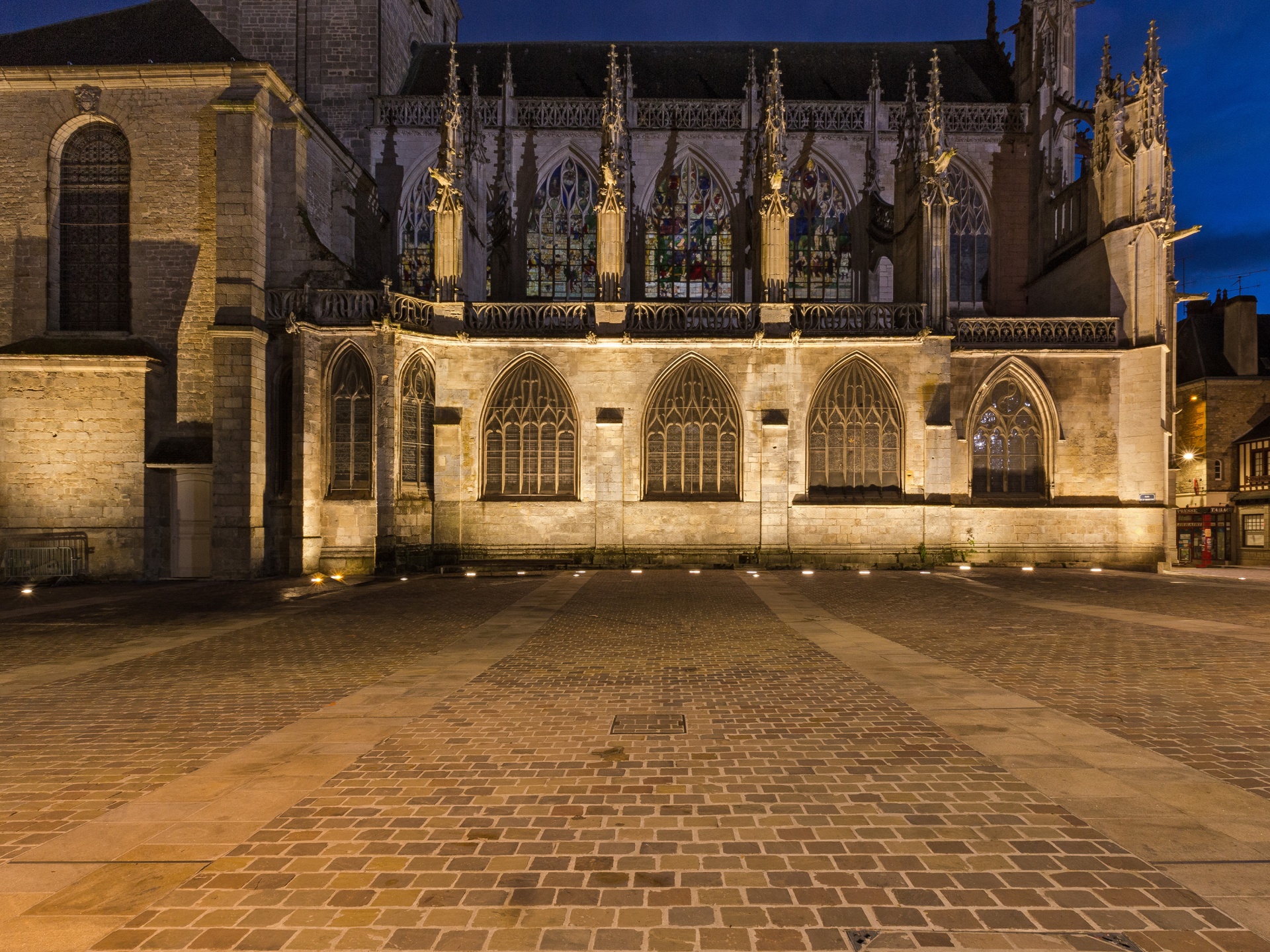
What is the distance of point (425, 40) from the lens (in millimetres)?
29703

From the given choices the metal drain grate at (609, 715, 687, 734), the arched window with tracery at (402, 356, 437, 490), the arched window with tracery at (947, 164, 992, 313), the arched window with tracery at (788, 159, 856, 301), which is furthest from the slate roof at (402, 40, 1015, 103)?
the metal drain grate at (609, 715, 687, 734)

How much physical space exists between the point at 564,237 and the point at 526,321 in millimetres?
7111

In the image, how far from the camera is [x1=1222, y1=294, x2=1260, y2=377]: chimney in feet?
106

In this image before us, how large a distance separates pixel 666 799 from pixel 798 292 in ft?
77.8

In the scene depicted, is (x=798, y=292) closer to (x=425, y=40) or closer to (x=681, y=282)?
(x=681, y=282)

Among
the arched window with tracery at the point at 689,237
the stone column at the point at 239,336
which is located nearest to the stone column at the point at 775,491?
the arched window with tracery at the point at 689,237

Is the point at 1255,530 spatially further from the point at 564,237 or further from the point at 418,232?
the point at 418,232

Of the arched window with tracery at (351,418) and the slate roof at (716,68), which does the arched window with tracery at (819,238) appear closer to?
the slate roof at (716,68)

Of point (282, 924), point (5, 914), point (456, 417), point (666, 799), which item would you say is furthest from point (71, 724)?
point (456, 417)

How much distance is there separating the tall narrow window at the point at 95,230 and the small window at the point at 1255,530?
1454 inches

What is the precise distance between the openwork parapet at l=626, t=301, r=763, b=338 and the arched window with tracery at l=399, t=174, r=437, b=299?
31.8ft

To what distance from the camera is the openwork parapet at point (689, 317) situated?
19.7 meters

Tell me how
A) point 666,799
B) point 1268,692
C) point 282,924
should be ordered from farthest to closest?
point 1268,692, point 666,799, point 282,924

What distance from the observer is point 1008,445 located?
20344 mm
